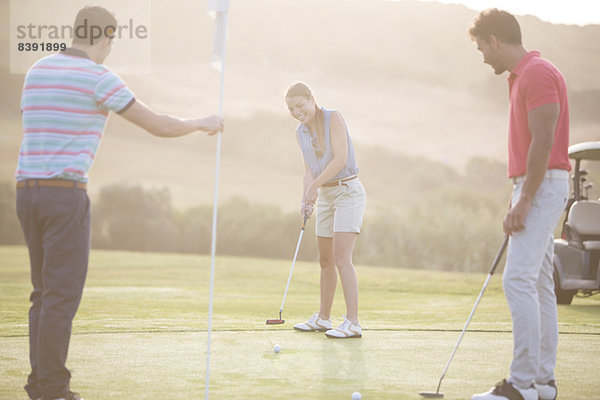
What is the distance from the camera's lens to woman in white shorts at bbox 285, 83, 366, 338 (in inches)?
192

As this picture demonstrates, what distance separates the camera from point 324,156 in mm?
4996

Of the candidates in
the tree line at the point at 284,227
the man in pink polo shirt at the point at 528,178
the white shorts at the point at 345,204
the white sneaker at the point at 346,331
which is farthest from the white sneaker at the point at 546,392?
the tree line at the point at 284,227

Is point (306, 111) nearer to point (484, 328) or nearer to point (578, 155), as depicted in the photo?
point (484, 328)

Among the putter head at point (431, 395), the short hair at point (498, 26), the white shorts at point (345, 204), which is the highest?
the short hair at point (498, 26)

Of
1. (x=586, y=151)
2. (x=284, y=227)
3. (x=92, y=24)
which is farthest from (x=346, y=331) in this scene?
(x=284, y=227)

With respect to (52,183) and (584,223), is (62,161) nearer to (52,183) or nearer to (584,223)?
(52,183)

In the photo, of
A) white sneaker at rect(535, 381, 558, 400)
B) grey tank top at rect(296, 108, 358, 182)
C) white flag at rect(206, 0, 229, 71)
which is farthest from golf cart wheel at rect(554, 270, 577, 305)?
white flag at rect(206, 0, 229, 71)

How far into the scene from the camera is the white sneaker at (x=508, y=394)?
9.96ft

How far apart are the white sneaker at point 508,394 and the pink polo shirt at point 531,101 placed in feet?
3.18

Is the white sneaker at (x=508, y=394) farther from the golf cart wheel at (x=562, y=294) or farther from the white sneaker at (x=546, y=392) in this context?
the golf cart wheel at (x=562, y=294)

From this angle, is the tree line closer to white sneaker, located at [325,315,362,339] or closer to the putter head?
white sneaker, located at [325,315,362,339]

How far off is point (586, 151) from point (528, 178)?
19.5 feet

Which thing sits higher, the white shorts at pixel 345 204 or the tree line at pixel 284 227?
the white shorts at pixel 345 204

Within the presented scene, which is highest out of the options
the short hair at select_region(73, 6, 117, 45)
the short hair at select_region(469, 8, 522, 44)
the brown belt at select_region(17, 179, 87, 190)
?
the short hair at select_region(469, 8, 522, 44)
